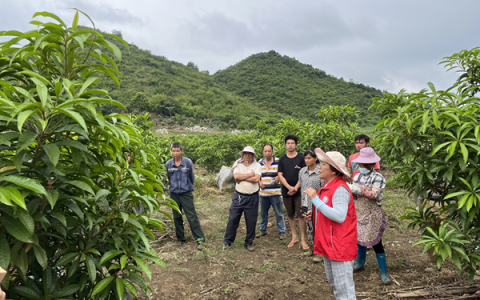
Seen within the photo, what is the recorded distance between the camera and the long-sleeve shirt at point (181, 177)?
461cm

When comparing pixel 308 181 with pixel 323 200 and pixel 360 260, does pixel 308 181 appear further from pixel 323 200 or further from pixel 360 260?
pixel 323 200

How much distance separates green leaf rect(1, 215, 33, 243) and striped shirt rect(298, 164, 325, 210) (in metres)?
3.42

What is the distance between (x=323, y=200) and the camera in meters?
2.45

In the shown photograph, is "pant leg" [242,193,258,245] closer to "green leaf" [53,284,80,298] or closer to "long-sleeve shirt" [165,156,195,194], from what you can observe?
"long-sleeve shirt" [165,156,195,194]

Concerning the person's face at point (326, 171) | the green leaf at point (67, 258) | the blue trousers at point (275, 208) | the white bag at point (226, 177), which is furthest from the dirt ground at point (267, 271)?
the white bag at point (226, 177)

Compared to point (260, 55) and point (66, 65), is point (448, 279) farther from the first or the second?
point (260, 55)

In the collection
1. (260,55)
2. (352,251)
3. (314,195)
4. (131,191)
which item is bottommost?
(352,251)

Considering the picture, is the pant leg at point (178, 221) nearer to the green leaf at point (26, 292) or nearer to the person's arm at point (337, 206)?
the person's arm at point (337, 206)

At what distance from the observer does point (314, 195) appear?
236 centimetres

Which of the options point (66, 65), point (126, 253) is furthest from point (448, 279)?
point (66, 65)

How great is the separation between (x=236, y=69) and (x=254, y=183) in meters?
90.7

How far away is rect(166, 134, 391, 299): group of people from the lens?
92.0 inches

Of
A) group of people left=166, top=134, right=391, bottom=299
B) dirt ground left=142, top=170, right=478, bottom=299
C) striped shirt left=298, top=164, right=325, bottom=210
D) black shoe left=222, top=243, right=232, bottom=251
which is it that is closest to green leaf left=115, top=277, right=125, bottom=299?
group of people left=166, top=134, right=391, bottom=299

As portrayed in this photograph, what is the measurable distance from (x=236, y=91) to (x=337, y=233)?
3015 inches
